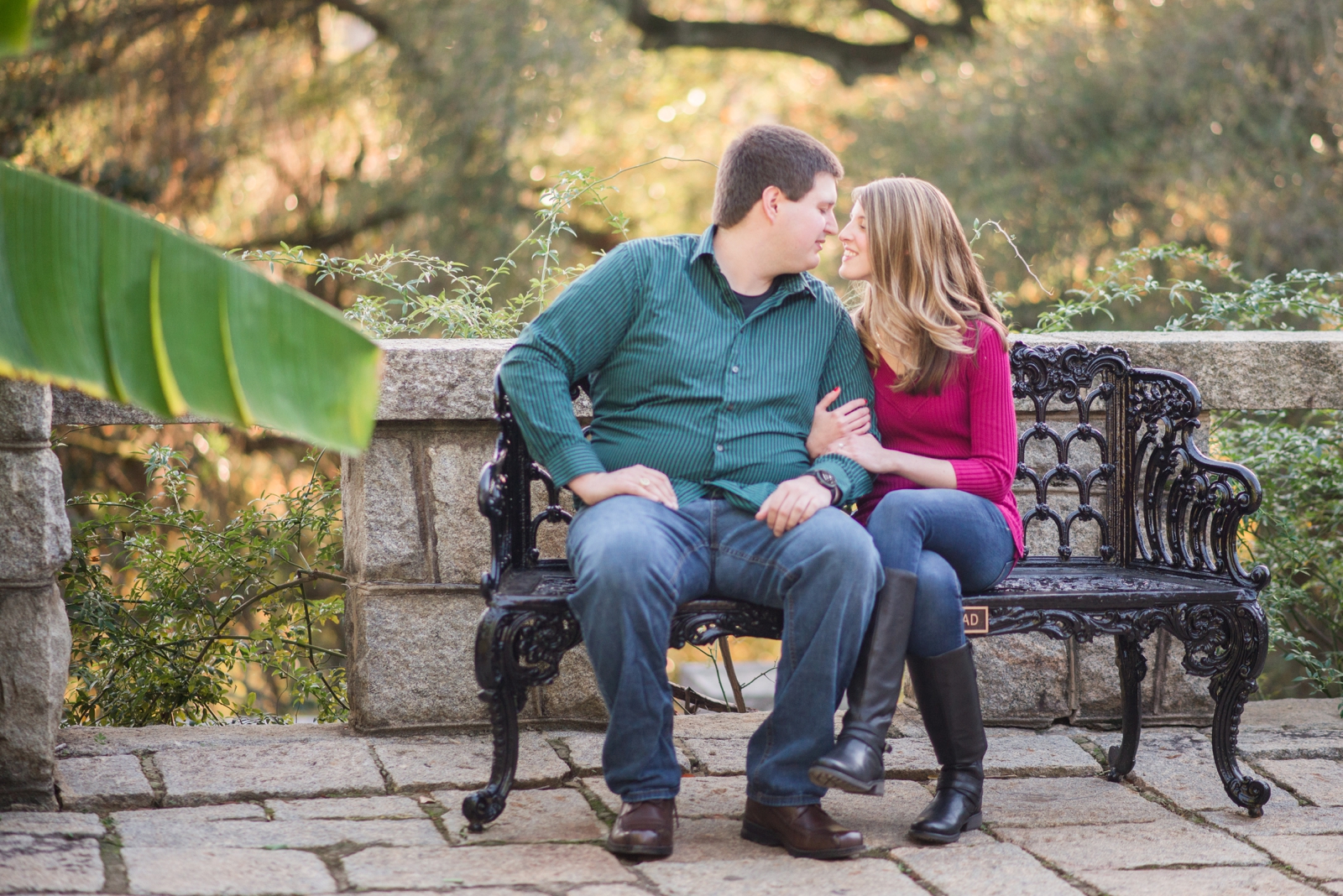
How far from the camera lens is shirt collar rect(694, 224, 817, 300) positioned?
9.57ft

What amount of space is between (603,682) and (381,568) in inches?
36.5

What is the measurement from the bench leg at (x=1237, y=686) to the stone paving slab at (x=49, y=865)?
2.22 metres

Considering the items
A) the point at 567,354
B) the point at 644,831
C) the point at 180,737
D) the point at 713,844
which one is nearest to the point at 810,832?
the point at 713,844

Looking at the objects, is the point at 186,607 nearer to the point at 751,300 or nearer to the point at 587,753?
the point at 587,753

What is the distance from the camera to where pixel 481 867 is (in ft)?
8.01

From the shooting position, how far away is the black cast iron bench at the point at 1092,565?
8.59 ft

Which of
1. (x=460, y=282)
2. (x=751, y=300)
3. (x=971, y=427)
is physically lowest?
(x=971, y=427)

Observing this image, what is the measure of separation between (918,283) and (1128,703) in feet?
3.76

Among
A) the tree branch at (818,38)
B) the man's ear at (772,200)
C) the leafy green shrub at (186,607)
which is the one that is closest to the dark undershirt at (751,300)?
the man's ear at (772,200)

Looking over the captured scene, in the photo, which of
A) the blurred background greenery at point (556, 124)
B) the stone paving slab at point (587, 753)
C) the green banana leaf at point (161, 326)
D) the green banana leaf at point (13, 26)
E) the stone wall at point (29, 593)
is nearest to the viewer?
the green banana leaf at point (13, 26)

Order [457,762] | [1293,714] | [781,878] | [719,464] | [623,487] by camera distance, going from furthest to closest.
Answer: [1293,714] < [457,762] < [719,464] < [623,487] < [781,878]

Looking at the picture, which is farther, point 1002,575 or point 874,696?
point 1002,575

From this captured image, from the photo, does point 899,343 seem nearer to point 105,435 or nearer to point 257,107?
point 105,435

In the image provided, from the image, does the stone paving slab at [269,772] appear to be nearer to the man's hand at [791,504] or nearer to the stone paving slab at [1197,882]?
the man's hand at [791,504]
